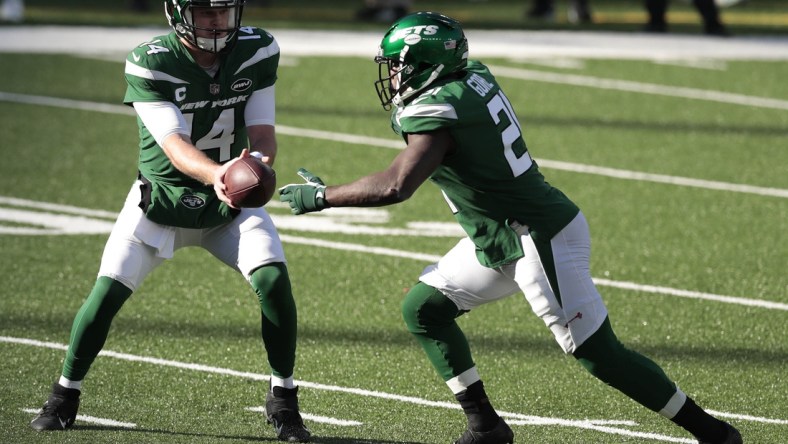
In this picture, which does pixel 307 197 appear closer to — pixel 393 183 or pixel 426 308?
pixel 393 183

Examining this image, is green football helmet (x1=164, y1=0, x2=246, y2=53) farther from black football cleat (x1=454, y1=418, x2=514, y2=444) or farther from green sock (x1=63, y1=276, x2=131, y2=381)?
black football cleat (x1=454, y1=418, x2=514, y2=444)

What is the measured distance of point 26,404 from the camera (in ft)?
18.5

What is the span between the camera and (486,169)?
16.0ft

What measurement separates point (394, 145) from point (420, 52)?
22.8 feet

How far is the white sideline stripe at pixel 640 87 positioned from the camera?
45.8 ft

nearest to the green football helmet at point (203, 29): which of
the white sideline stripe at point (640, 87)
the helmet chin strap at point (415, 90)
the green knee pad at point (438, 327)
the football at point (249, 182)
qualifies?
the football at point (249, 182)

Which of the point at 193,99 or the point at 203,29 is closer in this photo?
the point at 203,29

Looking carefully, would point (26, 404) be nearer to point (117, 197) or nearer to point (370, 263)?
point (370, 263)

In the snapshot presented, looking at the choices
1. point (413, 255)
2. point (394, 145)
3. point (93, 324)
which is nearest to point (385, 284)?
point (413, 255)

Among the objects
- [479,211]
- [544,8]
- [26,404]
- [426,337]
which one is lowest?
[544,8]

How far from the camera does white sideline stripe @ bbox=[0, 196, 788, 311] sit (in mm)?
7508

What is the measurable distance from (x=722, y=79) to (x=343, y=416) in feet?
33.9

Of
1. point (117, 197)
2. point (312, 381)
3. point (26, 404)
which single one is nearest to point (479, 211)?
point (312, 381)

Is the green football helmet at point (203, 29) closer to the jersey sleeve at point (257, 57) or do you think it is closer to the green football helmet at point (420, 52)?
the jersey sleeve at point (257, 57)
